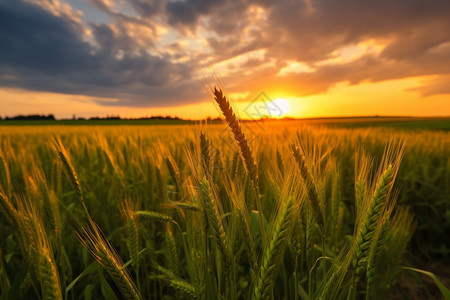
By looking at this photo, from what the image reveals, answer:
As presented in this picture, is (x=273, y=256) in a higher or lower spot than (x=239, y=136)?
lower

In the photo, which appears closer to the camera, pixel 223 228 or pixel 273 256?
pixel 273 256

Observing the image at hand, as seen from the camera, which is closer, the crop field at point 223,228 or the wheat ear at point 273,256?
the wheat ear at point 273,256

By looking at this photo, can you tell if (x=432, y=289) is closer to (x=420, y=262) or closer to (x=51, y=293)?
(x=420, y=262)

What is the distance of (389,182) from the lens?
74 cm

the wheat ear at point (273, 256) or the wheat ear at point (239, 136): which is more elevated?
the wheat ear at point (239, 136)

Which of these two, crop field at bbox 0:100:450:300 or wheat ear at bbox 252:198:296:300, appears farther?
crop field at bbox 0:100:450:300

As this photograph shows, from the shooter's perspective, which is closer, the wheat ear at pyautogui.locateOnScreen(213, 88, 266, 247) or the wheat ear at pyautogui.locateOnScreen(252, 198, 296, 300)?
the wheat ear at pyautogui.locateOnScreen(252, 198, 296, 300)

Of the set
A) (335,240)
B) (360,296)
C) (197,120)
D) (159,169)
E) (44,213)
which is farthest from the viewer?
(360,296)

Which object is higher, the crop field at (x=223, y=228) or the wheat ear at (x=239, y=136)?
the wheat ear at (x=239, y=136)

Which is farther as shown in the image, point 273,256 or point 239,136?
point 239,136

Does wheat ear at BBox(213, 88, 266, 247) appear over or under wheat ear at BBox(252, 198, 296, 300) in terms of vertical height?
over

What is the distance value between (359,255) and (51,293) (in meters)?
0.82

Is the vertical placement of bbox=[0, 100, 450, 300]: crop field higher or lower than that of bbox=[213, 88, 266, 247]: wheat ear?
lower

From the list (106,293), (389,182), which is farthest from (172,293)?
(389,182)
